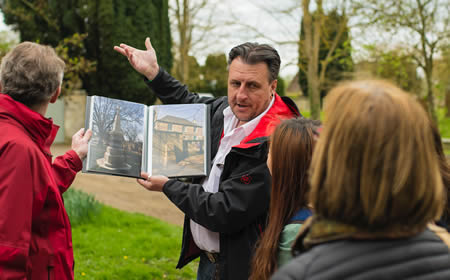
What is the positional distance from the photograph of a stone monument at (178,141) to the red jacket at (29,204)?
56 cm

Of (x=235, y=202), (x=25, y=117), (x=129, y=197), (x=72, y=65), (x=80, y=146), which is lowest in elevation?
(x=129, y=197)

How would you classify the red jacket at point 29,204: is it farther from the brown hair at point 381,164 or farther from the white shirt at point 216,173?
the brown hair at point 381,164

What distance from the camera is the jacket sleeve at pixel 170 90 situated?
2740 millimetres

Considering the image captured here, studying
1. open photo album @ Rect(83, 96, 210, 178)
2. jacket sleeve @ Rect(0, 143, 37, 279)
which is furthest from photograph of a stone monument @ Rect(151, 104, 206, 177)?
jacket sleeve @ Rect(0, 143, 37, 279)

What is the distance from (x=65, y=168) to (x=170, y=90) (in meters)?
0.88

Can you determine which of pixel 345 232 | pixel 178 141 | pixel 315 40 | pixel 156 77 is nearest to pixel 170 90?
pixel 156 77

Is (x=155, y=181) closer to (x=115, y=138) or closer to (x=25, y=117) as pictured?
(x=115, y=138)

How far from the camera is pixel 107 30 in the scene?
13703 mm

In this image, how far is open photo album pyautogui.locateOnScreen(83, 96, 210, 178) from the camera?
2.18m

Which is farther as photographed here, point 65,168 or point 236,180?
point 65,168

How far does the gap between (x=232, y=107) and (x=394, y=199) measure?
1.48 meters

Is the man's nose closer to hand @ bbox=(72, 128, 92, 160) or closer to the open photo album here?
the open photo album

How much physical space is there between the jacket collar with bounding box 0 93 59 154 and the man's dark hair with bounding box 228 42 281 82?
1075mm

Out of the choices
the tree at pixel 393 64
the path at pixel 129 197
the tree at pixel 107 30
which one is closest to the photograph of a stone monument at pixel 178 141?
the path at pixel 129 197
